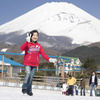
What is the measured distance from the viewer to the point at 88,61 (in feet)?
222

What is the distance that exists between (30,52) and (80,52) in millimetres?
189818

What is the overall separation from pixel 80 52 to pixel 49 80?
173845 millimetres

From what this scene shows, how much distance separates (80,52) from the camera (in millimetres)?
195875

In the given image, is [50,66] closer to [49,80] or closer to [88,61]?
[88,61]

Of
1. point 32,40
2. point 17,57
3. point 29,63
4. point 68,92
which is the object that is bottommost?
point 68,92

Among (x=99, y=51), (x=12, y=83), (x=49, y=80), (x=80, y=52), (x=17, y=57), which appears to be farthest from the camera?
(x=80, y=52)

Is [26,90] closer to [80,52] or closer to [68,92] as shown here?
[68,92]

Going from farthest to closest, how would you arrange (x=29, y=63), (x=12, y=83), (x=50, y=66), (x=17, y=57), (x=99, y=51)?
(x=99, y=51) → (x=17, y=57) → (x=50, y=66) → (x=12, y=83) → (x=29, y=63)

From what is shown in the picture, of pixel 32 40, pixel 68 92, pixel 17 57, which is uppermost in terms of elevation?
pixel 17 57

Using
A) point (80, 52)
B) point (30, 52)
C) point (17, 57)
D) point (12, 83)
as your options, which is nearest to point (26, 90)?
point (30, 52)

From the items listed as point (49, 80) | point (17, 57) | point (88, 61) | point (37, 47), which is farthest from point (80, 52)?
point (37, 47)

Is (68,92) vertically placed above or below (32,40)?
below

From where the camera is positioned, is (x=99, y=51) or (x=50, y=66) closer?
(x=50, y=66)

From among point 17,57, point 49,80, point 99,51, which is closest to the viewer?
point 49,80
